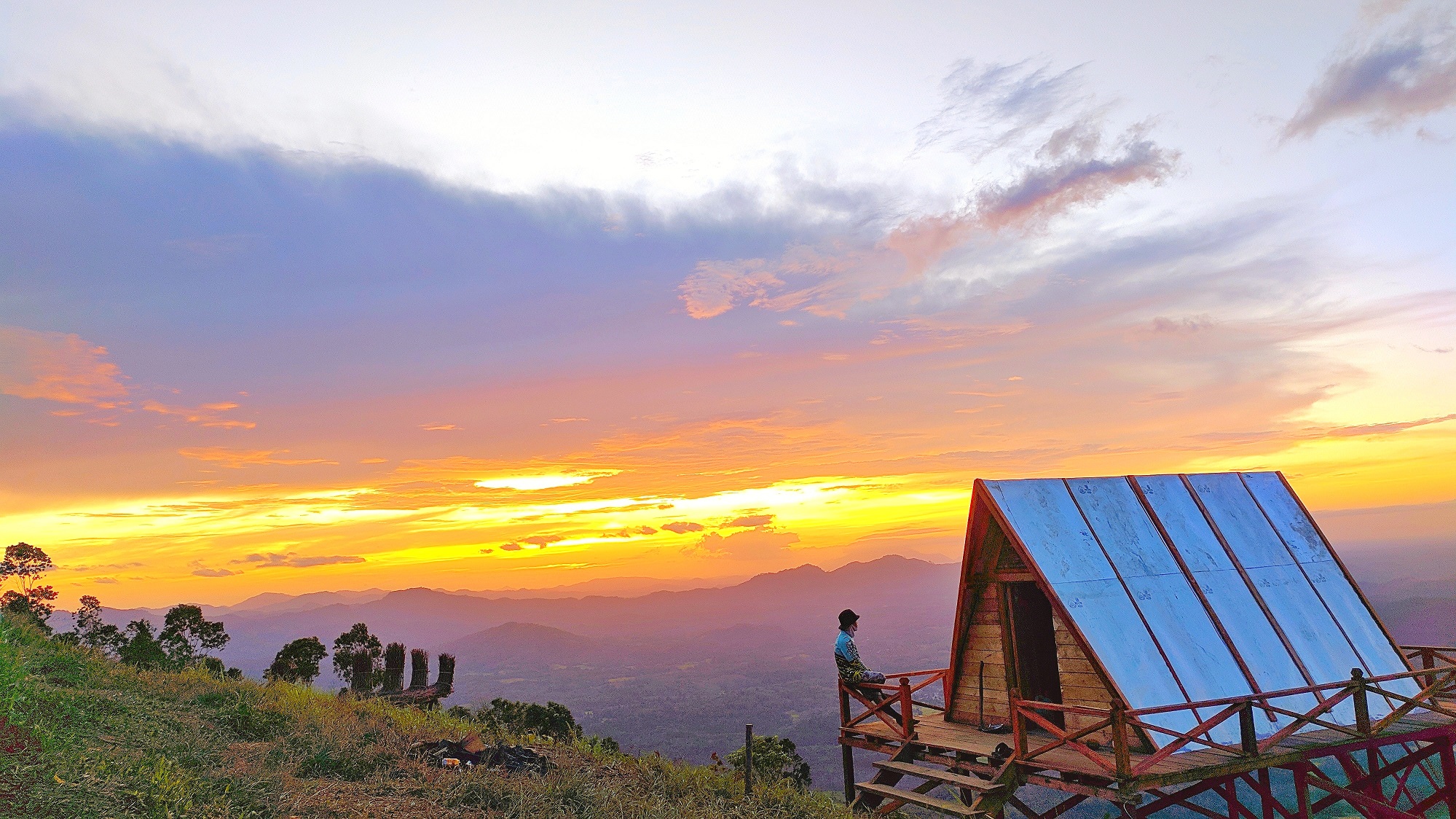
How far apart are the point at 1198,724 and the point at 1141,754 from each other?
3.76 feet

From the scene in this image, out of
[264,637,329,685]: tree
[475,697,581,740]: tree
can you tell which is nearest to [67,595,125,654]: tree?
[264,637,329,685]: tree

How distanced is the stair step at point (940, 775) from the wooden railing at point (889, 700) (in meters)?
0.57

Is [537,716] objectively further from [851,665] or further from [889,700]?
[889,700]

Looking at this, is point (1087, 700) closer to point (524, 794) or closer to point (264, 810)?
point (524, 794)

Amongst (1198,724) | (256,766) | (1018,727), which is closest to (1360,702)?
(1198,724)

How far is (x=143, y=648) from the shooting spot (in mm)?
21703

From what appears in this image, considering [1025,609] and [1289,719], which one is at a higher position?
[1025,609]

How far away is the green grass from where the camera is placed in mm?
8117

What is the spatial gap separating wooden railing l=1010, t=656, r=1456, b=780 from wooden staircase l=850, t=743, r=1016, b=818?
2.13 ft

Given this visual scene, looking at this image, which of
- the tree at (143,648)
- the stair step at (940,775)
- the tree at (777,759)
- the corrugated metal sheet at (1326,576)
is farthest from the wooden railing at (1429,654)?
the tree at (143,648)

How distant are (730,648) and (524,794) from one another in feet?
642

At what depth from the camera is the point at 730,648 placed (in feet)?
650

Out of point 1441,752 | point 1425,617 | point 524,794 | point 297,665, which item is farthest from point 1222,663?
point 1425,617

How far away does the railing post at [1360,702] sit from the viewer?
13.2m
